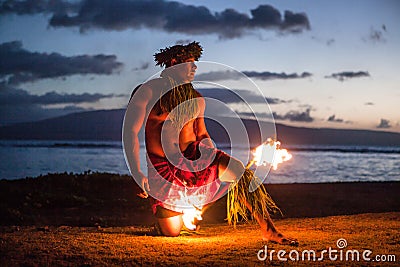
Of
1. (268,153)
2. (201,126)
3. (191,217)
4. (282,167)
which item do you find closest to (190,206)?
(191,217)

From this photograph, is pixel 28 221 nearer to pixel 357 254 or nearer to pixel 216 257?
pixel 216 257

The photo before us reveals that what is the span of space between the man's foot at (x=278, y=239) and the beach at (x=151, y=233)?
0.09 m

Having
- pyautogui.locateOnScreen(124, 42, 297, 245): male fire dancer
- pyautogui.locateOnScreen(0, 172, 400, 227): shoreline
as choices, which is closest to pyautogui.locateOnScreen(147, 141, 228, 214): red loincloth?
pyautogui.locateOnScreen(124, 42, 297, 245): male fire dancer

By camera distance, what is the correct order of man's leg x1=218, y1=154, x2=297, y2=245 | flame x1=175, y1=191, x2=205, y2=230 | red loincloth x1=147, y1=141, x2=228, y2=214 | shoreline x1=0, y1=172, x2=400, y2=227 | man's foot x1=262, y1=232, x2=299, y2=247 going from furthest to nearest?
shoreline x1=0, y1=172, x2=400, y2=227 → flame x1=175, y1=191, x2=205, y2=230 → red loincloth x1=147, y1=141, x2=228, y2=214 → man's leg x1=218, y1=154, x2=297, y2=245 → man's foot x1=262, y1=232, x2=299, y2=247

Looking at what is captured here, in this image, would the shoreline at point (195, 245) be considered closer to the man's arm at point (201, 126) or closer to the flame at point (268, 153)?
the flame at point (268, 153)

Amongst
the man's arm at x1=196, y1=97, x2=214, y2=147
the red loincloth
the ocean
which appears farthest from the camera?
the ocean

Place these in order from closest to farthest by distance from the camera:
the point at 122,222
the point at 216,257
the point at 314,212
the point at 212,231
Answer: the point at 216,257 → the point at 212,231 → the point at 122,222 → the point at 314,212

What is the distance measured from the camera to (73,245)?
5.41m

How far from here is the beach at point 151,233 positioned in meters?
4.86

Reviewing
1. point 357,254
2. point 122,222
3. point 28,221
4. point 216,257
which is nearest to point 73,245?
point 216,257

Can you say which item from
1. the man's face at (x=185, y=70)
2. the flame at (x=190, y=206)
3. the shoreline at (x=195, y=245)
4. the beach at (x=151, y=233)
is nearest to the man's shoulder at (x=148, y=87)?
the man's face at (x=185, y=70)

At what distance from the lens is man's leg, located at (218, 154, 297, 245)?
5629 millimetres

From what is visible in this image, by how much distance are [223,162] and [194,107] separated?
2.44ft

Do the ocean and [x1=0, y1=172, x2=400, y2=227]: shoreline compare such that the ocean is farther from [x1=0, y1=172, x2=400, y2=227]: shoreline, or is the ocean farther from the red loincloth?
the red loincloth
